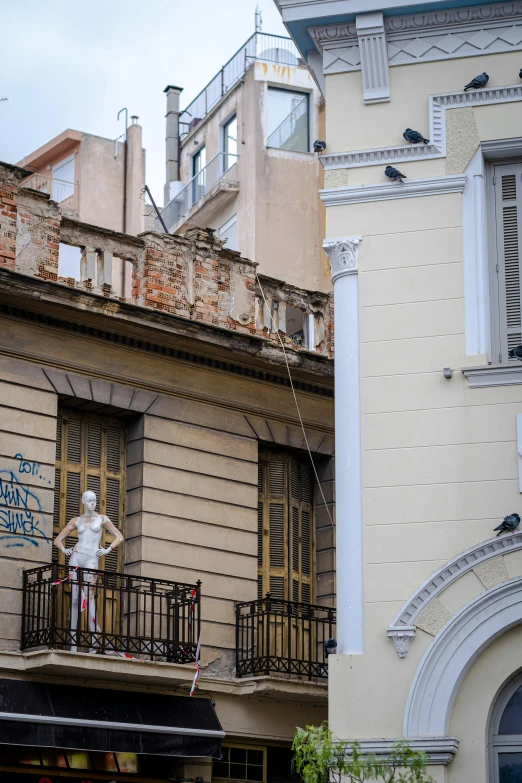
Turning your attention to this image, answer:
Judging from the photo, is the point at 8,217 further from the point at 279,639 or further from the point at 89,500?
the point at 279,639

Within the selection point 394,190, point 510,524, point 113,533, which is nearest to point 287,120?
point 113,533

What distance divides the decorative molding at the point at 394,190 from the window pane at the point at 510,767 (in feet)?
16.6

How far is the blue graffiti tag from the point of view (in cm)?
1734

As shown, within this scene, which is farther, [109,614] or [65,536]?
[109,614]

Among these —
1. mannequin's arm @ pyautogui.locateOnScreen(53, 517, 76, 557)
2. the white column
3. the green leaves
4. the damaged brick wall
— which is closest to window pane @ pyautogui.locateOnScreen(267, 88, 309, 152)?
the damaged brick wall

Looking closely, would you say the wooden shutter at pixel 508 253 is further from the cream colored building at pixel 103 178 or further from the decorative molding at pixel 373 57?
the cream colored building at pixel 103 178

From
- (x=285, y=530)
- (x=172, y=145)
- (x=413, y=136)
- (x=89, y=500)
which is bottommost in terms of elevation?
(x=89, y=500)

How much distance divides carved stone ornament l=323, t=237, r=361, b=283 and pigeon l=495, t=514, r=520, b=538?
2.74 meters

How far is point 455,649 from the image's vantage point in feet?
40.0

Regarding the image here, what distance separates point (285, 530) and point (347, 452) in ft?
25.6

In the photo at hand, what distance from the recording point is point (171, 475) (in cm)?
1920

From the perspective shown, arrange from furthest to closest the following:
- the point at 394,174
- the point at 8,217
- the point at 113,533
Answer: the point at 8,217
the point at 113,533
the point at 394,174

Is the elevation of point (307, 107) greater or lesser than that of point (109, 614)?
greater

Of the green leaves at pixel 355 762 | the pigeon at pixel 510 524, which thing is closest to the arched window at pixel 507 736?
the green leaves at pixel 355 762
